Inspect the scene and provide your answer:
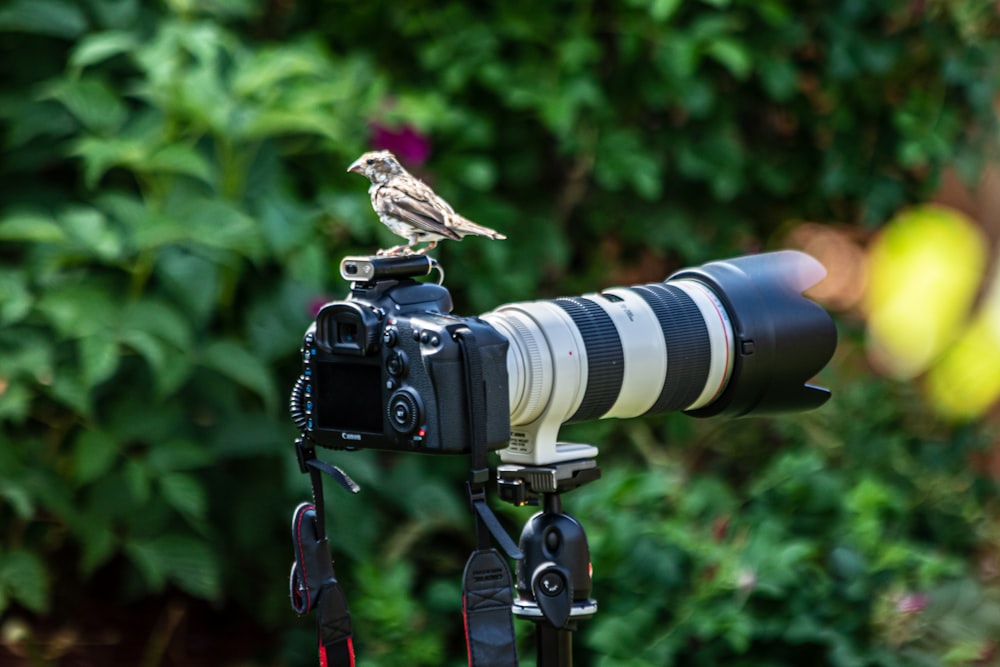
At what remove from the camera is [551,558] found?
75.7 inches

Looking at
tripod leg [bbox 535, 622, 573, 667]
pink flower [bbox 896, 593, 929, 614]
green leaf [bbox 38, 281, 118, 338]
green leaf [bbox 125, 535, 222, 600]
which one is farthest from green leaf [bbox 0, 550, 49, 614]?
pink flower [bbox 896, 593, 929, 614]

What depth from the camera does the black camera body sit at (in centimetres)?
174

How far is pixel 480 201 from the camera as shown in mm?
3445

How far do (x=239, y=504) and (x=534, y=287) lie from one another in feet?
3.41

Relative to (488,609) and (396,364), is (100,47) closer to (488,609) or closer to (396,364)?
(396,364)

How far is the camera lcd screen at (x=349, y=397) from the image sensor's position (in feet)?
5.94

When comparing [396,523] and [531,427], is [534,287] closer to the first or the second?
[396,523]

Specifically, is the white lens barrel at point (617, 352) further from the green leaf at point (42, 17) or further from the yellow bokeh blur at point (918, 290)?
the yellow bokeh blur at point (918, 290)

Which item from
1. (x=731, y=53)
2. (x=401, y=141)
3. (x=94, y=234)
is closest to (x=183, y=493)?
(x=94, y=234)

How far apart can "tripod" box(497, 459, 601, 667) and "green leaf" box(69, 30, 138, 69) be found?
1.44 m

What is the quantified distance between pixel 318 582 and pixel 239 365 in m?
1.04

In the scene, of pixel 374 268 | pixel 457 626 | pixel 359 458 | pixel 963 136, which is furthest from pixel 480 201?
pixel 374 268

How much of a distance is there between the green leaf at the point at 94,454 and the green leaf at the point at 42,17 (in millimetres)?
874

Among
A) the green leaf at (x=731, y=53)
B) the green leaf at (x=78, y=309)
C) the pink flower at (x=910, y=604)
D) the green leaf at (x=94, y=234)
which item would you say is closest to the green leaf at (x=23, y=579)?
the green leaf at (x=78, y=309)
